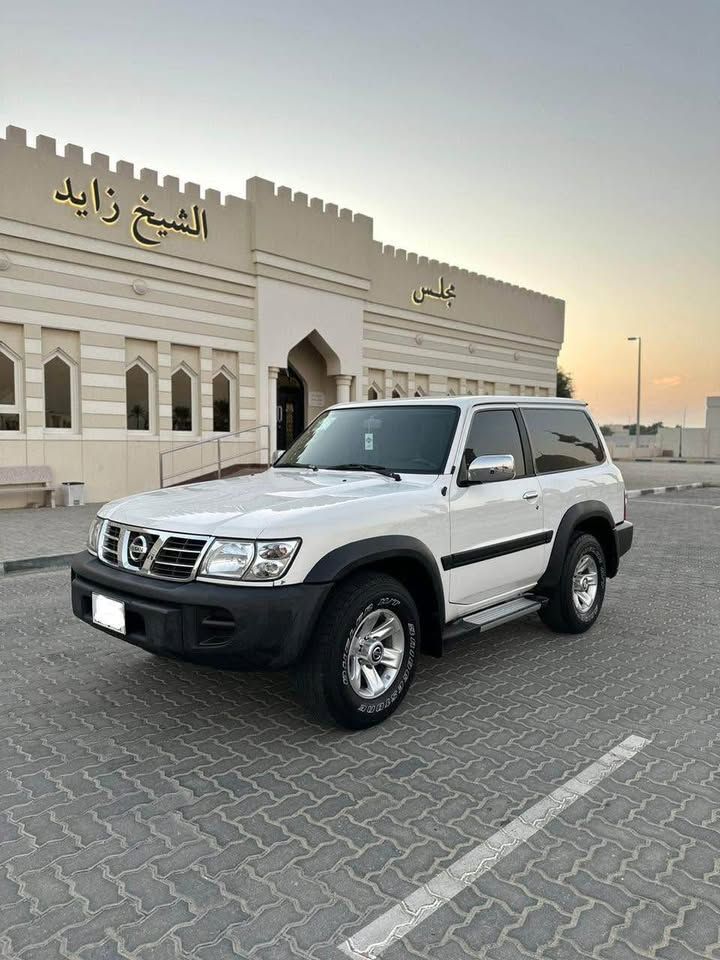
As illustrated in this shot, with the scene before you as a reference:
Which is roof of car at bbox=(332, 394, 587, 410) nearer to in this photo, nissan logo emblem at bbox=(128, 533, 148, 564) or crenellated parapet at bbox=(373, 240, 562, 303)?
nissan logo emblem at bbox=(128, 533, 148, 564)

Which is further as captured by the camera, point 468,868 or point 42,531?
point 42,531

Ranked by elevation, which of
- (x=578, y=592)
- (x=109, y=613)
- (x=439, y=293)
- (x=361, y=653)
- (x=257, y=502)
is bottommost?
(x=578, y=592)

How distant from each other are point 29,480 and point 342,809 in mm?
13309

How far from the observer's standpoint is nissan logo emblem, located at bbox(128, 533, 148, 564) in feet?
12.1

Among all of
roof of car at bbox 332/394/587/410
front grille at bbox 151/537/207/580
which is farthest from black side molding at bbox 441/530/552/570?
front grille at bbox 151/537/207/580

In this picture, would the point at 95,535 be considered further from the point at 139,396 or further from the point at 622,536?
the point at 139,396

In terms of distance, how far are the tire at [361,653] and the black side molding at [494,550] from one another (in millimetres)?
456

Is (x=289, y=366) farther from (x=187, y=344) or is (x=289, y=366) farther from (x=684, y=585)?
(x=684, y=585)

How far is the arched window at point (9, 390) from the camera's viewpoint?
14.3 m

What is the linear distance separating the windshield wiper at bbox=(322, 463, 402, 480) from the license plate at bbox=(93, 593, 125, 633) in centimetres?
179

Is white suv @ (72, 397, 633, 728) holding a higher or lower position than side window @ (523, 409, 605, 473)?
lower

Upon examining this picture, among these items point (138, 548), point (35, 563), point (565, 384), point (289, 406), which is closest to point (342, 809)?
point (138, 548)

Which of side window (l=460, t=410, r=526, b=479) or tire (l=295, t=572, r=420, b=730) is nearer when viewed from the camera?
tire (l=295, t=572, r=420, b=730)

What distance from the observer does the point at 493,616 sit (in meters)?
4.50
